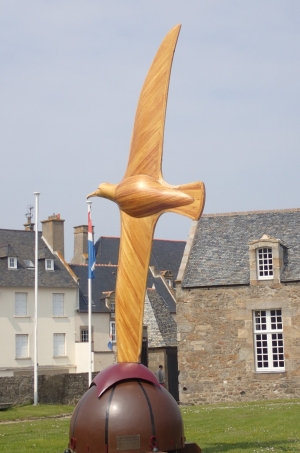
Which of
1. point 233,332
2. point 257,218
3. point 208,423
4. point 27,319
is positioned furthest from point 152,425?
point 27,319

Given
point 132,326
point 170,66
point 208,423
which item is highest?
point 170,66

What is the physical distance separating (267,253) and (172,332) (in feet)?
23.6

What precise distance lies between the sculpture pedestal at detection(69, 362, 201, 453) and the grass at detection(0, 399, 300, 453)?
3.13 meters

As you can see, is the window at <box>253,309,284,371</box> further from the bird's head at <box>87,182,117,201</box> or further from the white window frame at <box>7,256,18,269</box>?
the white window frame at <box>7,256,18,269</box>

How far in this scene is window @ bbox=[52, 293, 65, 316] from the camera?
49.7m

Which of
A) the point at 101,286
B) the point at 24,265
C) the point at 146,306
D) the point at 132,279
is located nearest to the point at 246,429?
the point at 132,279

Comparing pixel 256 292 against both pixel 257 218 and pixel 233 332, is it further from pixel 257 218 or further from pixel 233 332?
pixel 257 218

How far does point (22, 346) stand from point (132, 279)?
37.2 meters

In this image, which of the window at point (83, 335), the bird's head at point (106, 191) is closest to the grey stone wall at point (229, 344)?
the bird's head at point (106, 191)

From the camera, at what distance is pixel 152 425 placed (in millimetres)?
10891

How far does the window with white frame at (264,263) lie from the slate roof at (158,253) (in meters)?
27.8

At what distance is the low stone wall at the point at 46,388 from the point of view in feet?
101

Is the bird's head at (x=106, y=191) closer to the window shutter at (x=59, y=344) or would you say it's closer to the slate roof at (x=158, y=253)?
the window shutter at (x=59, y=344)

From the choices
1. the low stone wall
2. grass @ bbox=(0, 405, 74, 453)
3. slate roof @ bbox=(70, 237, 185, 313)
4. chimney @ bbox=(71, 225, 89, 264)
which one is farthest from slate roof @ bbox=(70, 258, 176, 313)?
grass @ bbox=(0, 405, 74, 453)
